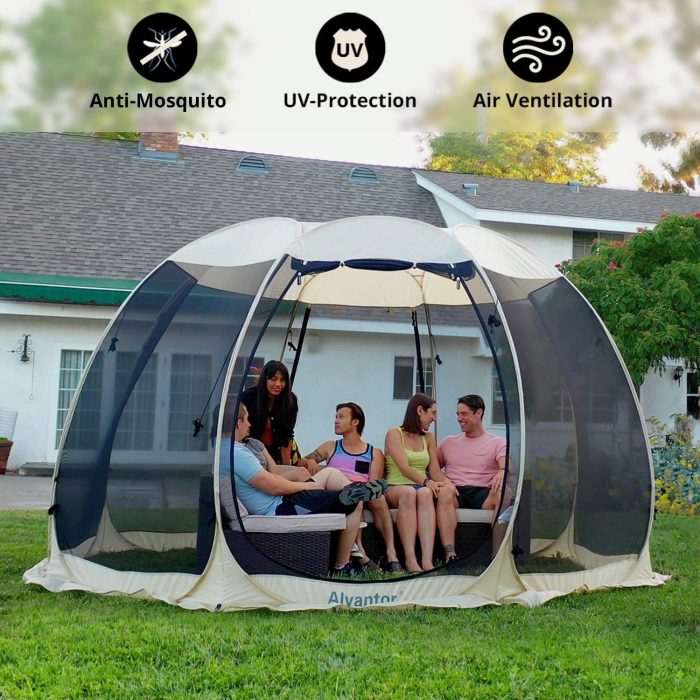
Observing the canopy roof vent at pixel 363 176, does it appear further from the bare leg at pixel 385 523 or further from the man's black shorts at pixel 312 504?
the man's black shorts at pixel 312 504

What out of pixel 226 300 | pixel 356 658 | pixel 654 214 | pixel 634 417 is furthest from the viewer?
pixel 654 214

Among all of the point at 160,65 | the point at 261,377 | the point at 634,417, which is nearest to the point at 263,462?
the point at 261,377

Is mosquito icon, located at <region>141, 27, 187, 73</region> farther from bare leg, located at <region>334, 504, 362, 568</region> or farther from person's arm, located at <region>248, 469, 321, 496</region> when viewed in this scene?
bare leg, located at <region>334, 504, 362, 568</region>

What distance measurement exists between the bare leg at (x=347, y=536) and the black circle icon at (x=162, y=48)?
9.93ft

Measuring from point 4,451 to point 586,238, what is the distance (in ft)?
28.5

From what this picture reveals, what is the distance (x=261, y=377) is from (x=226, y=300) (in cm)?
94

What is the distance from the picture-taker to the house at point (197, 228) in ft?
41.7

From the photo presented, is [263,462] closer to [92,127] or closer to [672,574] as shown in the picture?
[672,574]

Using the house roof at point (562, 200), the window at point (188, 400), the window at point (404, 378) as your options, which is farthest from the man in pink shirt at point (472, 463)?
the house roof at point (562, 200)

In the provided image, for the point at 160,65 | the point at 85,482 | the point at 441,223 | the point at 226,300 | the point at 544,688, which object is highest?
the point at 441,223

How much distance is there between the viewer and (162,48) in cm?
311

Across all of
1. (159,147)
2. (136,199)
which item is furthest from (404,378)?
(159,147)

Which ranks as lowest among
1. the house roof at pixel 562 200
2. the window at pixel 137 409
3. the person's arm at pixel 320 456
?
the person's arm at pixel 320 456

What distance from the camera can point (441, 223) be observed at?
16359 mm
